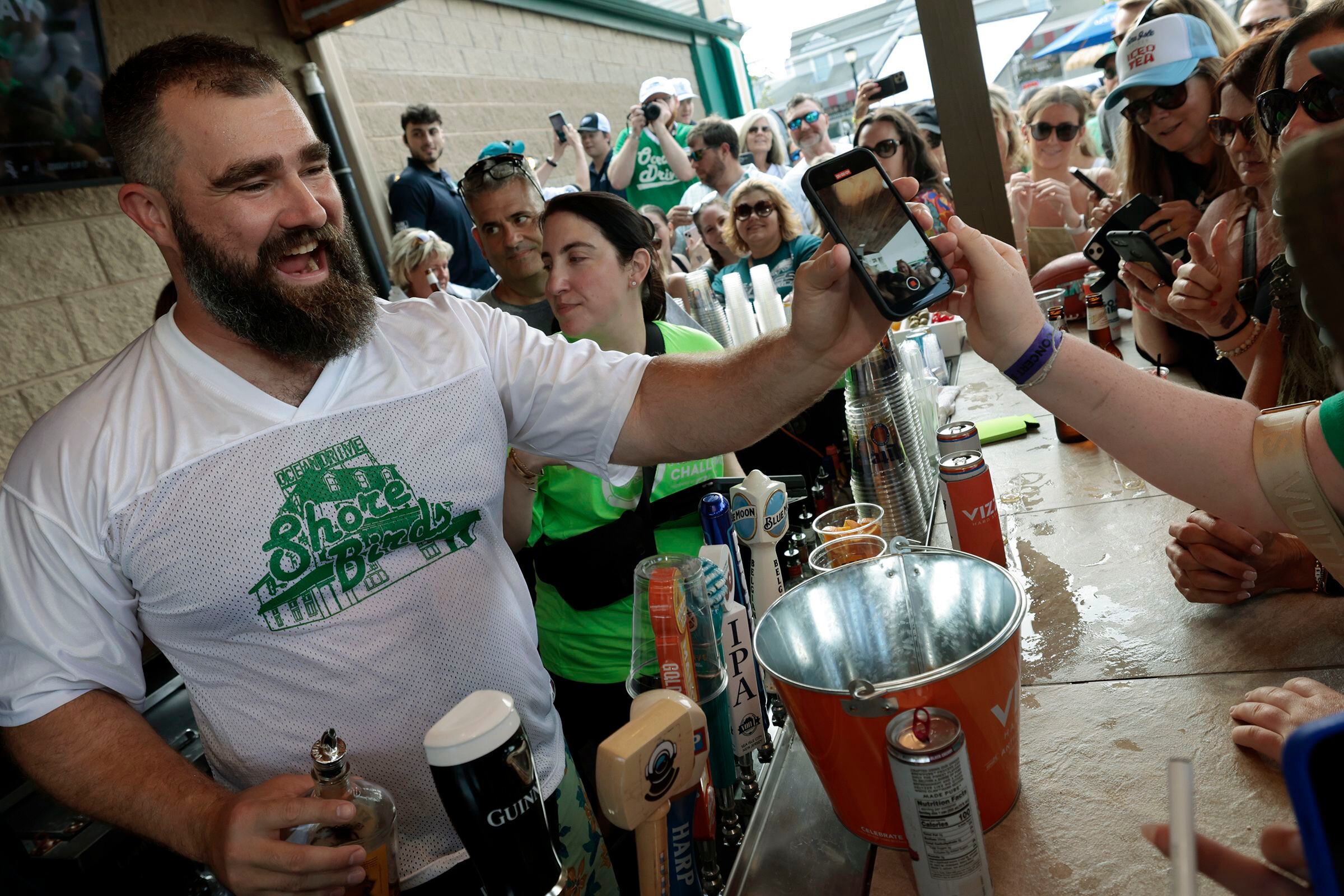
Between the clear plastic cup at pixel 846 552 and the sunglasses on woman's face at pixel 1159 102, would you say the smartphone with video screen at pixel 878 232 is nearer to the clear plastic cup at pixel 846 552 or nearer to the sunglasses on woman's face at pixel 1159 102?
the clear plastic cup at pixel 846 552

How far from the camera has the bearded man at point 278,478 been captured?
1112mm

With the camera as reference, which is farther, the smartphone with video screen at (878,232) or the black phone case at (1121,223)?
the black phone case at (1121,223)

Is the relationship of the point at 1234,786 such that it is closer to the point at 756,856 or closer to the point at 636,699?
the point at 756,856

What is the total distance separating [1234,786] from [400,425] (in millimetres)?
1128

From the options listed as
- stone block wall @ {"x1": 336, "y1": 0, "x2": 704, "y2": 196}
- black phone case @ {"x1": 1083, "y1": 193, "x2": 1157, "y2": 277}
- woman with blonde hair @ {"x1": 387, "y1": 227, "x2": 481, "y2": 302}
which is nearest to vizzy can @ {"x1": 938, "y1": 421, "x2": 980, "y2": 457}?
black phone case @ {"x1": 1083, "y1": 193, "x2": 1157, "y2": 277}

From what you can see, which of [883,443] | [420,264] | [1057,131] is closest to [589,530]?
[883,443]

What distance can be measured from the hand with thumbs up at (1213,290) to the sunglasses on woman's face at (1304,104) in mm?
338

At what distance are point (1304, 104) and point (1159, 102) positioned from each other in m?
1.19

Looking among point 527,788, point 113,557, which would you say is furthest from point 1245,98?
point 113,557

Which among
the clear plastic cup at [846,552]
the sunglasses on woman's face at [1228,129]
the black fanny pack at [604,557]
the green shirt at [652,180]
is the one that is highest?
the green shirt at [652,180]

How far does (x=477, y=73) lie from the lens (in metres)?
6.27

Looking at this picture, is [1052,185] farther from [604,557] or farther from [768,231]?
[604,557]

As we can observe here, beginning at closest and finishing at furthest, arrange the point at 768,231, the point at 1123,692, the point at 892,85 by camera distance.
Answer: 1. the point at 1123,692
2. the point at 768,231
3. the point at 892,85

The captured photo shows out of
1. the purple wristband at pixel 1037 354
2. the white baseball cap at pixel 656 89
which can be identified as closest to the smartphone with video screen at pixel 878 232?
the purple wristband at pixel 1037 354
